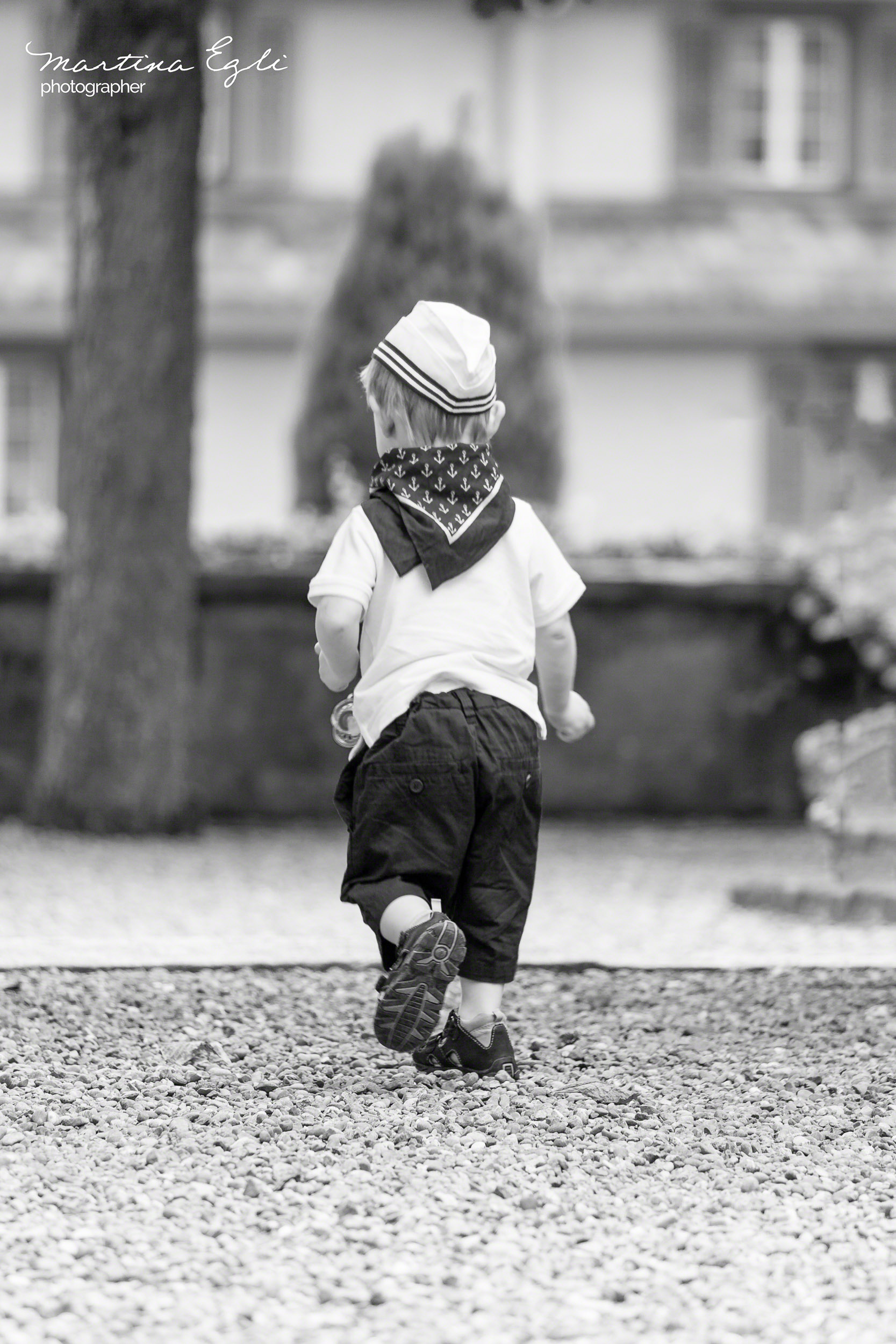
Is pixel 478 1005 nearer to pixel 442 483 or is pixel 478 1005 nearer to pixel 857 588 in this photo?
pixel 442 483

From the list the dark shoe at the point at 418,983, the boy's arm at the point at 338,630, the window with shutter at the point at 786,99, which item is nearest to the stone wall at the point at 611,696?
the boy's arm at the point at 338,630

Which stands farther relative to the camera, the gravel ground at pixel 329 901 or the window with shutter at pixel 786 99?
the window with shutter at pixel 786 99

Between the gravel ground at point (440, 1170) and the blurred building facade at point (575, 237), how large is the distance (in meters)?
11.5

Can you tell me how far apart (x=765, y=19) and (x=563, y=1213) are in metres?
15.7

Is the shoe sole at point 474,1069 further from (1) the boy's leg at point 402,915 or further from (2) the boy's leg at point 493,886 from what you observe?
(1) the boy's leg at point 402,915

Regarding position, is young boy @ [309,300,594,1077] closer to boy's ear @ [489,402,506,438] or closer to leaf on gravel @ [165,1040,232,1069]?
boy's ear @ [489,402,506,438]

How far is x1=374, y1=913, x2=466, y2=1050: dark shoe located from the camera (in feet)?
12.0

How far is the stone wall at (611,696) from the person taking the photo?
8711mm

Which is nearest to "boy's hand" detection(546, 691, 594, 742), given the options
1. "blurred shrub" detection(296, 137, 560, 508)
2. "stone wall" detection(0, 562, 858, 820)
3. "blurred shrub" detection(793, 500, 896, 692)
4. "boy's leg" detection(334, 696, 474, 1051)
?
"boy's leg" detection(334, 696, 474, 1051)

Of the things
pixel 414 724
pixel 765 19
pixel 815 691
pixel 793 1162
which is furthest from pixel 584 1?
pixel 765 19

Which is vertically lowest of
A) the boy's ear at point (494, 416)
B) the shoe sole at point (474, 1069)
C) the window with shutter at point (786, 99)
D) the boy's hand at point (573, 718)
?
the shoe sole at point (474, 1069)

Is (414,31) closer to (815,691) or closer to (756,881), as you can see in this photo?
(815,691)

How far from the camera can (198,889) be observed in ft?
22.4

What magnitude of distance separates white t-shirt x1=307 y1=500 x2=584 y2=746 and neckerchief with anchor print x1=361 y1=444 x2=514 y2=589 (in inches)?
1.0
